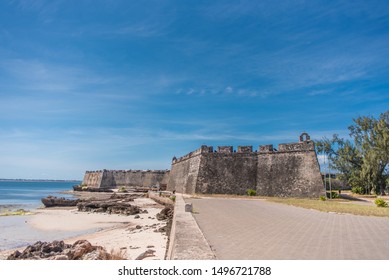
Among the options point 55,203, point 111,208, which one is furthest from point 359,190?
point 55,203

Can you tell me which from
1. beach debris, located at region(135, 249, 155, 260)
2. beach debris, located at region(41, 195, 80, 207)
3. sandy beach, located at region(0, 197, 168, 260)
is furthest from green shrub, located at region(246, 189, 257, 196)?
beach debris, located at region(135, 249, 155, 260)

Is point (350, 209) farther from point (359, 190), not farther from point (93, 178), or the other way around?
point (93, 178)

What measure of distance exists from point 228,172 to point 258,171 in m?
3.11

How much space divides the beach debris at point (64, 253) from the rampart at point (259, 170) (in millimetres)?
22377

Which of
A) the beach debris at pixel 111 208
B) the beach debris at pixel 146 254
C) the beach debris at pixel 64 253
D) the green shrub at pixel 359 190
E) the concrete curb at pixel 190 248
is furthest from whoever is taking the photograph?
the green shrub at pixel 359 190

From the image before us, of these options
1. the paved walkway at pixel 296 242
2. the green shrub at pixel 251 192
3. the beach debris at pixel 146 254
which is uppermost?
the green shrub at pixel 251 192

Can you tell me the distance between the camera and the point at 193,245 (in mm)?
5465

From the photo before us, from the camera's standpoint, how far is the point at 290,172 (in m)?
27.2

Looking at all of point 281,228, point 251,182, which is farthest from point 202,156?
point 281,228

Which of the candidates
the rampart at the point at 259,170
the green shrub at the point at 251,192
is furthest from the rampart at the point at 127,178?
the green shrub at the point at 251,192

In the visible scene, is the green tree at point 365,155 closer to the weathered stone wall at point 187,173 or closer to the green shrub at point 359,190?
the green shrub at point 359,190

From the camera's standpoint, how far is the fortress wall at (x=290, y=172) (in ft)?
84.6

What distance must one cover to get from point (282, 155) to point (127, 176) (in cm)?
4700
